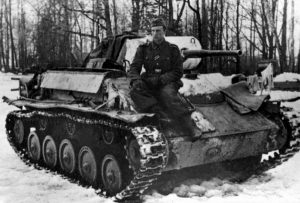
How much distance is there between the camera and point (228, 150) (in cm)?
691

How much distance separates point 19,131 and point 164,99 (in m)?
4.72

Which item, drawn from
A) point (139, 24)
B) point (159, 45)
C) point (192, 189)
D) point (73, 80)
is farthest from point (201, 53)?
point (139, 24)

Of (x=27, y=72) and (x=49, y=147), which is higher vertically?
(x=27, y=72)

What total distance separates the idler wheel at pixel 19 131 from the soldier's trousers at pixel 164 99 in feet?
14.0

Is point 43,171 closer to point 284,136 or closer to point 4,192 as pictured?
point 4,192

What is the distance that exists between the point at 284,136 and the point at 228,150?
5.50ft

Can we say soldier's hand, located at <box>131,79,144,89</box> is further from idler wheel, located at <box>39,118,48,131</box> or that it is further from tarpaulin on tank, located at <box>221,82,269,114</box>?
idler wheel, located at <box>39,118,48,131</box>

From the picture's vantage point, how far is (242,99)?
24.7 ft

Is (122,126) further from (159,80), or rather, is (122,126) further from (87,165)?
(87,165)

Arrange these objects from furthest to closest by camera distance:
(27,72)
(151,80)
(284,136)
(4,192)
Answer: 1. (27,72)
2. (284,136)
3. (4,192)
4. (151,80)

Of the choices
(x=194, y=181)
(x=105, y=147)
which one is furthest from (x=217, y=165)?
(x=105, y=147)

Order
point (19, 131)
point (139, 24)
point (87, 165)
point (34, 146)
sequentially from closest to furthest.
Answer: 1. point (87, 165)
2. point (34, 146)
3. point (19, 131)
4. point (139, 24)

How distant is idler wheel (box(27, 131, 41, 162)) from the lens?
357 inches

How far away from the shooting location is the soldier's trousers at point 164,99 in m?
6.15
